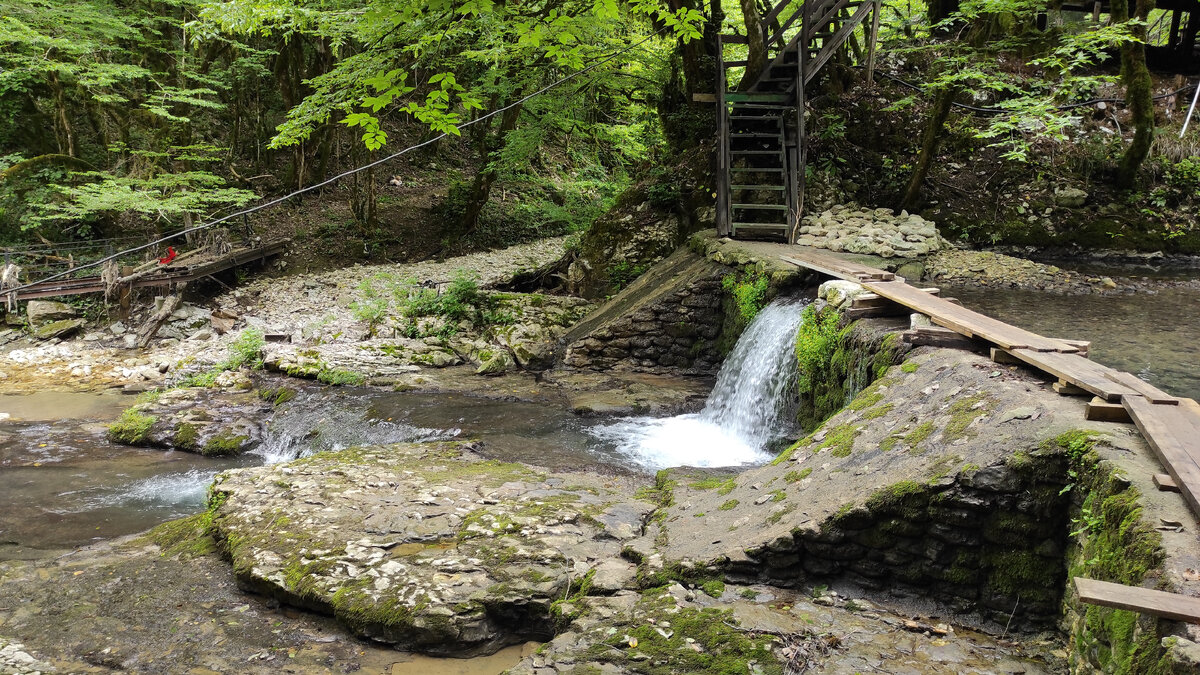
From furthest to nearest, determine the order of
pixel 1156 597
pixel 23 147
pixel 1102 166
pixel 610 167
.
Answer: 1. pixel 610 167
2. pixel 23 147
3. pixel 1102 166
4. pixel 1156 597

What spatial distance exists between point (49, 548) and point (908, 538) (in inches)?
243

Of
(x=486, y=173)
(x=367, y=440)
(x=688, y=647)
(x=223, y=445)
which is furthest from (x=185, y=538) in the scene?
(x=486, y=173)

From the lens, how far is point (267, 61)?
19.3 metres

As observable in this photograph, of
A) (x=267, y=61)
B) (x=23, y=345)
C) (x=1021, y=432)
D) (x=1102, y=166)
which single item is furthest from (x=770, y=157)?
(x=267, y=61)

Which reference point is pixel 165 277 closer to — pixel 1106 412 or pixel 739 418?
pixel 739 418

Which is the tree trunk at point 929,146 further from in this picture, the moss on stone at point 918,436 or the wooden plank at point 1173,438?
the wooden plank at point 1173,438

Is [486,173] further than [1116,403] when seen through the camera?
Yes

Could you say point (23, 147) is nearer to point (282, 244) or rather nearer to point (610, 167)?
→ point (282, 244)

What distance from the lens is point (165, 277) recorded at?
13164 mm

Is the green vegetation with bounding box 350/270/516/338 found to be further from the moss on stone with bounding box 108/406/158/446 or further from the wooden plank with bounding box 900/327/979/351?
the wooden plank with bounding box 900/327/979/351

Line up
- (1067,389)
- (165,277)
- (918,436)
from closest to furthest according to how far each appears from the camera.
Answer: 1. (1067,389)
2. (918,436)
3. (165,277)

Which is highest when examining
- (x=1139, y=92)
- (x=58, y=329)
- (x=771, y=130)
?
(x=1139, y=92)

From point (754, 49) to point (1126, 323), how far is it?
6.76 meters

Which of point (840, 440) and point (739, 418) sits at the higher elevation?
point (840, 440)
